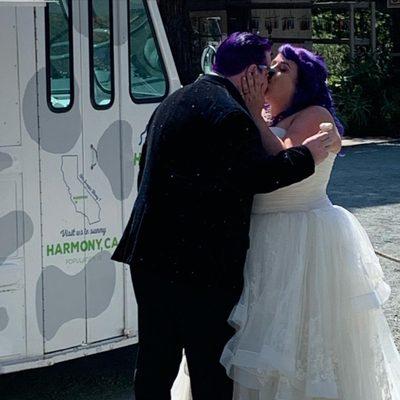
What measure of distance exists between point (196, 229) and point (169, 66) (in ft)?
7.00

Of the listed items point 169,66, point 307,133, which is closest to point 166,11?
point 169,66

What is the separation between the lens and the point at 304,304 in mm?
4047

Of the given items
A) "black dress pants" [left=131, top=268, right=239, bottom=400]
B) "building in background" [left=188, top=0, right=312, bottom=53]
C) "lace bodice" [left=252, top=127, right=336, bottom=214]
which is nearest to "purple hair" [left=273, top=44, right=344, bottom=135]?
"lace bodice" [left=252, top=127, right=336, bottom=214]

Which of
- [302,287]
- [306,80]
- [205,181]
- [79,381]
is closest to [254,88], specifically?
[306,80]

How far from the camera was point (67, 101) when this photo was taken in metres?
5.14

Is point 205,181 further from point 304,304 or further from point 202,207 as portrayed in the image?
point 304,304

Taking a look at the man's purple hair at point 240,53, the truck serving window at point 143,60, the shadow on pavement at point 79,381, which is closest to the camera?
the man's purple hair at point 240,53

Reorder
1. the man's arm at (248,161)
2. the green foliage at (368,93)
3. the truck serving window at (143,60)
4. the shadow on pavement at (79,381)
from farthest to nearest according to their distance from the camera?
the green foliage at (368,93) < the shadow on pavement at (79,381) < the truck serving window at (143,60) < the man's arm at (248,161)

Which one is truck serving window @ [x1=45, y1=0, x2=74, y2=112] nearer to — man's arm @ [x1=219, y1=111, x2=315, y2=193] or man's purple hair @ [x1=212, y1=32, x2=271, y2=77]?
man's purple hair @ [x1=212, y1=32, x2=271, y2=77]

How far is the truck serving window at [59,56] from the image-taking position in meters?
5.04

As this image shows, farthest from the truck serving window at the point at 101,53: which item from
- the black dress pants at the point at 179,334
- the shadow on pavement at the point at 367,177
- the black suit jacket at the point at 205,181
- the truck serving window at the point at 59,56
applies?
the shadow on pavement at the point at 367,177

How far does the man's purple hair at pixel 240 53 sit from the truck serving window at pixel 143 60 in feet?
5.46

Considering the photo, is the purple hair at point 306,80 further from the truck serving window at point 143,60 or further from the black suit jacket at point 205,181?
the truck serving window at point 143,60

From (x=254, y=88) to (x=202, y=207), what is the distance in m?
0.51
